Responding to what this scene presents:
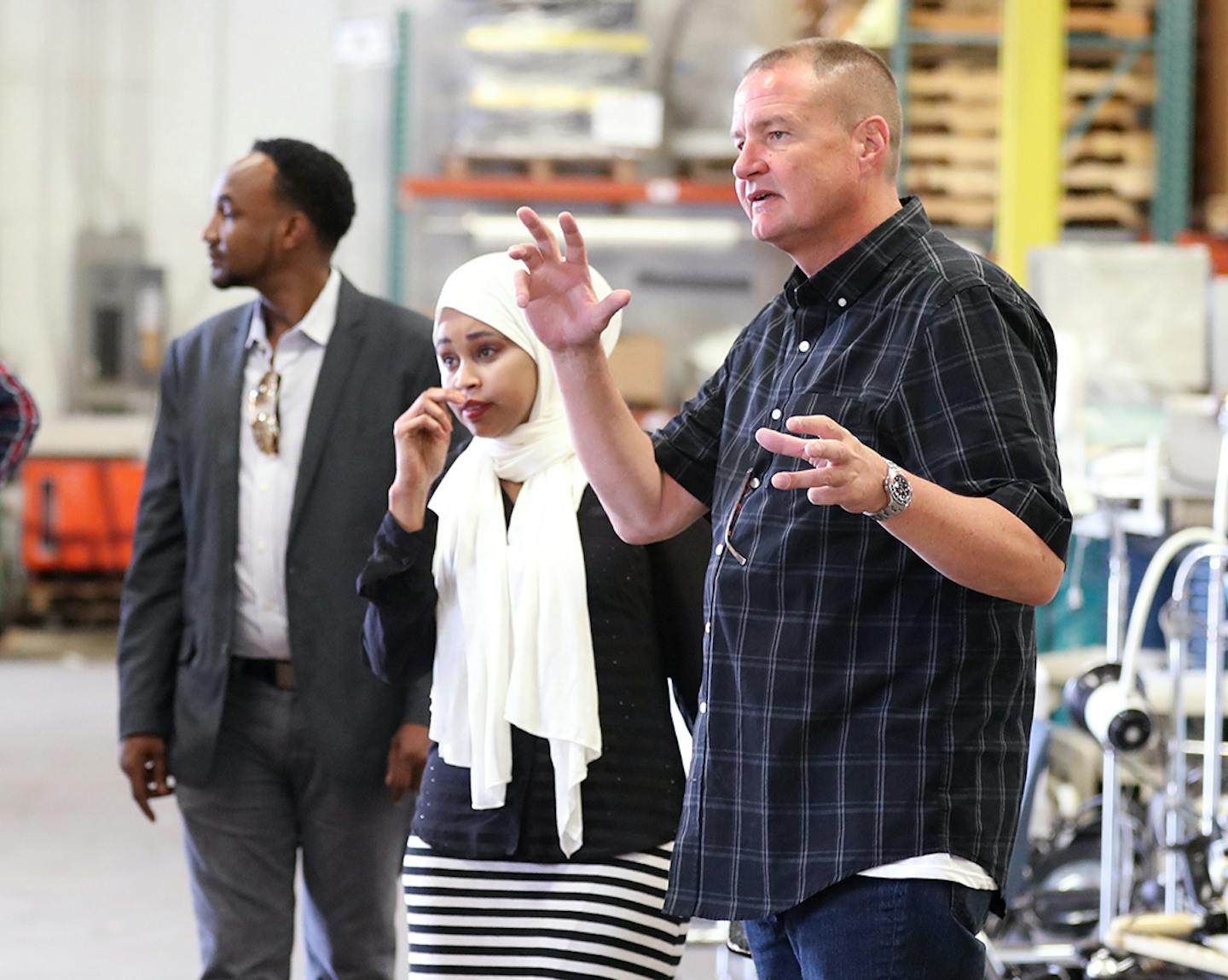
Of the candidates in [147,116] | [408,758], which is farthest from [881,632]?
[147,116]

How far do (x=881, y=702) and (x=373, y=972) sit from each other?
141 centimetres

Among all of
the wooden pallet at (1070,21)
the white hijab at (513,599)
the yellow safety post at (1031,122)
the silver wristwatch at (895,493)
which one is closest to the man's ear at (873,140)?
the silver wristwatch at (895,493)

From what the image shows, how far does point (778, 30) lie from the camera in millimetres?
10508

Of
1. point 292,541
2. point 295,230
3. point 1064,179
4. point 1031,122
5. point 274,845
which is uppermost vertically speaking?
point 1031,122

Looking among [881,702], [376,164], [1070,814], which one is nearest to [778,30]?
[376,164]

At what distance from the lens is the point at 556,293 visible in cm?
181

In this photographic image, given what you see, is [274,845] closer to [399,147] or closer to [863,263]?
[863,263]

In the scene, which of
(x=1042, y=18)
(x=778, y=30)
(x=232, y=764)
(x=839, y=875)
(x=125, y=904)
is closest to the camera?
(x=839, y=875)

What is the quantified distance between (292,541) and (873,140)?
1.30 m

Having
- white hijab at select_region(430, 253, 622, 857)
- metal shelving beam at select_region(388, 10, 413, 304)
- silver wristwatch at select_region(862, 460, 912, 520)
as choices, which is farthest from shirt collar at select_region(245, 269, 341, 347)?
metal shelving beam at select_region(388, 10, 413, 304)

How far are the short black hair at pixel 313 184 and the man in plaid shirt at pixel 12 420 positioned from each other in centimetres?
53

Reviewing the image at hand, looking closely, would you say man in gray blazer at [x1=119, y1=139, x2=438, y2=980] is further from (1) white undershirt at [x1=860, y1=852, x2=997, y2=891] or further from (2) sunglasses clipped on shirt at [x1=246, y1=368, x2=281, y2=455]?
(1) white undershirt at [x1=860, y1=852, x2=997, y2=891]

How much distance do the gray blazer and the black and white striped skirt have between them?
1.70 ft

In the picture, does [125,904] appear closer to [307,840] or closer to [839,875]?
[307,840]
